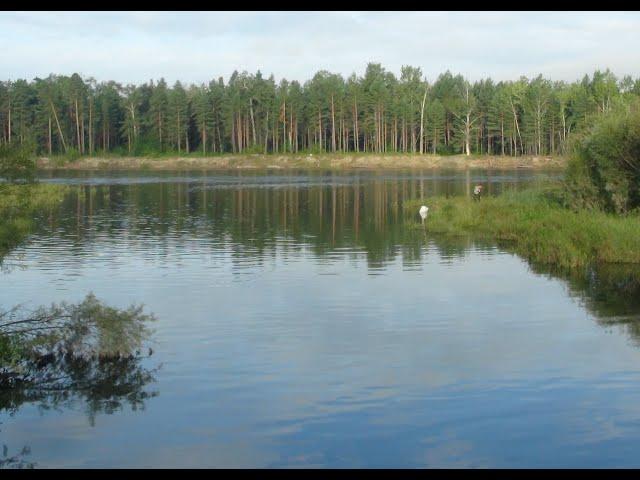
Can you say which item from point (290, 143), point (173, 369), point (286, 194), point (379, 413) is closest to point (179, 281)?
point (173, 369)

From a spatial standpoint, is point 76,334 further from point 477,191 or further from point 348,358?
point 477,191

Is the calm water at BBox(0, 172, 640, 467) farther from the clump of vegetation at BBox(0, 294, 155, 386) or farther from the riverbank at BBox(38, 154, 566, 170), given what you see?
the riverbank at BBox(38, 154, 566, 170)

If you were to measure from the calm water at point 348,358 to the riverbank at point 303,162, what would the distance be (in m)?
81.9

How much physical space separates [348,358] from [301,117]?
376ft

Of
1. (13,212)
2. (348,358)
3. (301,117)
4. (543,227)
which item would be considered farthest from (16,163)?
(301,117)

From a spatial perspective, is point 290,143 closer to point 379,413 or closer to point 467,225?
point 467,225

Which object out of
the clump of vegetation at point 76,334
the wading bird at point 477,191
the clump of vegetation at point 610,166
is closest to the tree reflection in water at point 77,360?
the clump of vegetation at point 76,334

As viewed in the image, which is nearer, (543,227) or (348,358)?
(348,358)

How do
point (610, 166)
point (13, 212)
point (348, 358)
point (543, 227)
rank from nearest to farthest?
point (13, 212), point (348, 358), point (543, 227), point (610, 166)

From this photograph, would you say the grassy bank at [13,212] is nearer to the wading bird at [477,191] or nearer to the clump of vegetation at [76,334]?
the clump of vegetation at [76,334]

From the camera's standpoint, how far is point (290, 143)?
126250 millimetres

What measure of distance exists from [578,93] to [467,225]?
299 feet

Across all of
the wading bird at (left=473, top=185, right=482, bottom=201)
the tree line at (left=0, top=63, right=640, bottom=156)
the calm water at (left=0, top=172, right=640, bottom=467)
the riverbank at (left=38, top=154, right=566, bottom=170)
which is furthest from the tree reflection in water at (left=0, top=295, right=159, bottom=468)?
the tree line at (left=0, top=63, right=640, bottom=156)

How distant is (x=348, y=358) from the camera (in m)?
16.1
